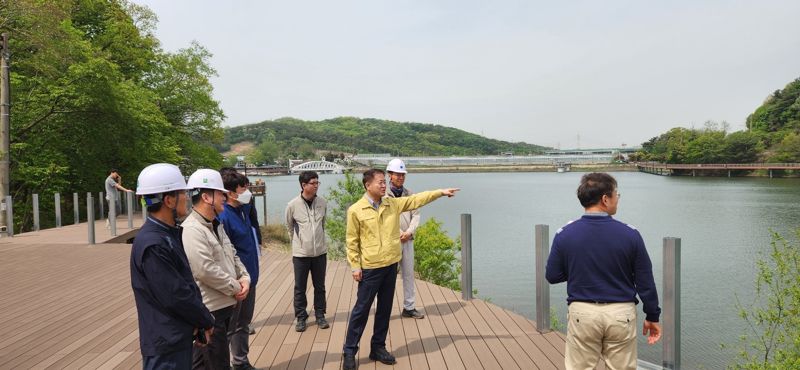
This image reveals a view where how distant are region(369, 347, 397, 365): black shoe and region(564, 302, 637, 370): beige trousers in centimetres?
165

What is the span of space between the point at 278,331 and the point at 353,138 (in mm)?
163129

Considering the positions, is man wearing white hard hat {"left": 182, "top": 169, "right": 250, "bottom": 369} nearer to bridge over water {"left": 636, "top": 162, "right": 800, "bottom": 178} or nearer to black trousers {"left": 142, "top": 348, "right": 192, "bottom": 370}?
black trousers {"left": 142, "top": 348, "right": 192, "bottom": 370}

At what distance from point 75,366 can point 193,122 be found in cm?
2451

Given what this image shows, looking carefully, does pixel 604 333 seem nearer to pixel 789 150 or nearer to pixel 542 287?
Answer: pixel 542 287

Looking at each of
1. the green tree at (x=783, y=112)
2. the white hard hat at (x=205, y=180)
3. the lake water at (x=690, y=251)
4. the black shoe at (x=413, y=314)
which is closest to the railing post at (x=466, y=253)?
the black shoe at (x=413, y=314)

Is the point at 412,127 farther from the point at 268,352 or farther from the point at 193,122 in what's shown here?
the point at 268,352

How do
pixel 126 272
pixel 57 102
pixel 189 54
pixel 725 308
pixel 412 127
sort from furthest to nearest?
pixel 412 127 → pixel 189 54 → pixel 57 102 → pixel 725 308 → pixel 126 272

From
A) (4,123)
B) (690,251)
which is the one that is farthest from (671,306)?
(690,251)

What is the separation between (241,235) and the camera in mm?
3729

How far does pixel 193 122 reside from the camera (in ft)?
86.8

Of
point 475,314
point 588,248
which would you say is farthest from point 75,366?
point 588,248

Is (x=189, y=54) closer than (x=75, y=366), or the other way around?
(x=75, y=366)

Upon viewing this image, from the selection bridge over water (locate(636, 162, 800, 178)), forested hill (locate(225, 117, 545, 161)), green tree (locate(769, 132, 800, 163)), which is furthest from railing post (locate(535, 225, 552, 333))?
forested hill (locate(225, 117, 545, 161))

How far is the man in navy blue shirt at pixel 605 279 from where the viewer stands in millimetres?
2512
